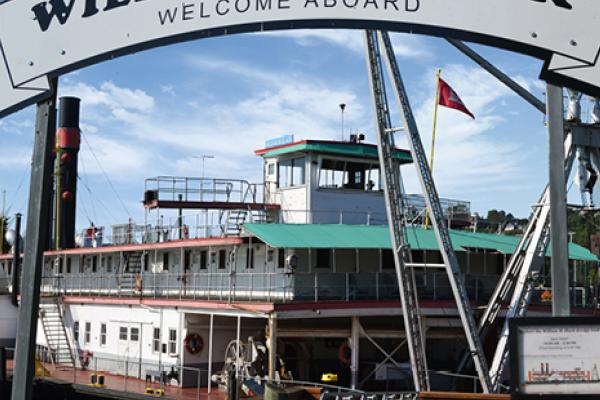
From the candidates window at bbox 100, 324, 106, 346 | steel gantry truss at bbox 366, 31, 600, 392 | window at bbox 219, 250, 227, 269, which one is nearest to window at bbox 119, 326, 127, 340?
window at bbox 100, 324, 106, 346

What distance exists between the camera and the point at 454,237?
91.9 feet

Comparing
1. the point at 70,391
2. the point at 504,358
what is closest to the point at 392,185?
the point at 504,358

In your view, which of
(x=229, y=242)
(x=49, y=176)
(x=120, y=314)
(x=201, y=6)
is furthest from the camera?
(x=120, y=314)

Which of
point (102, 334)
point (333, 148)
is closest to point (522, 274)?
point (333, 148)

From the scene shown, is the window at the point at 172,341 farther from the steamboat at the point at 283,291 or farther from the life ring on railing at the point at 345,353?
the life ring on railing at the point at 345,353

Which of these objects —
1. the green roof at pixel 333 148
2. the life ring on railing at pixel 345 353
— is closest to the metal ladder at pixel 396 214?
the life ring on railing at pixel 345 353

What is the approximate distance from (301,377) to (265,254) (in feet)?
14.4

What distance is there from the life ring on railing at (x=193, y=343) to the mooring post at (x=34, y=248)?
17.6 m

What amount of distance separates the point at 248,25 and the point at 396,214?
15.6 metres

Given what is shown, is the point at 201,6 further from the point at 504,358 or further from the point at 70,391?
the point at 70,391

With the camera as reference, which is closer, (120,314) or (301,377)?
(301,377)

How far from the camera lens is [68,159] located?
46250 mm

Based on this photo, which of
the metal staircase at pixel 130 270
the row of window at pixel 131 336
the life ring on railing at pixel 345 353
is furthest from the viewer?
the metal staircase at pixel 130 270

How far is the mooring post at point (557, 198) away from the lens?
7.35 m
